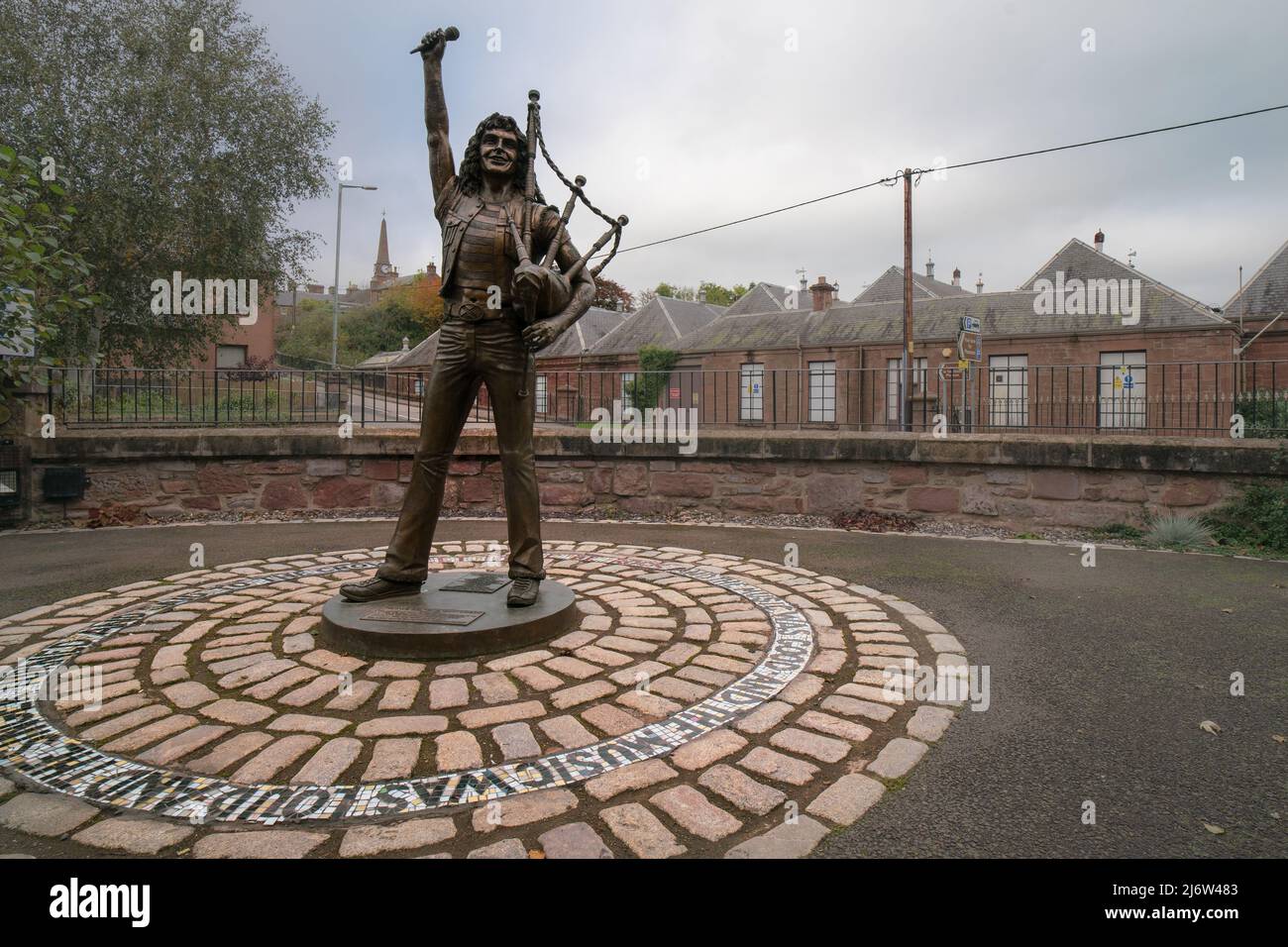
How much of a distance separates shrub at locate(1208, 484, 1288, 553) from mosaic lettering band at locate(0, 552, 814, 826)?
559 centimetres

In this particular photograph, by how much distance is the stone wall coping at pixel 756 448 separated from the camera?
669 centimetres

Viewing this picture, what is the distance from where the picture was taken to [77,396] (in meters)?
8.19

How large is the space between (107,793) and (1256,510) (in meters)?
8.20

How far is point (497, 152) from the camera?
3.90 meters

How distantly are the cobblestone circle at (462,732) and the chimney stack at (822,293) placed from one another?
2980cm

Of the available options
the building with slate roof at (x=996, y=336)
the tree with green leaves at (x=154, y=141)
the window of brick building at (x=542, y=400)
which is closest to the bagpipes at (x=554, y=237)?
the window of brick building at (x=542, y=400)

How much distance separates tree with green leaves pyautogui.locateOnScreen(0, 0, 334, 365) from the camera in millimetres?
16547

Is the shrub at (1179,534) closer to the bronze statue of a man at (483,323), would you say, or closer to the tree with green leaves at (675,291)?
the bronze statue of a man at (483,323)

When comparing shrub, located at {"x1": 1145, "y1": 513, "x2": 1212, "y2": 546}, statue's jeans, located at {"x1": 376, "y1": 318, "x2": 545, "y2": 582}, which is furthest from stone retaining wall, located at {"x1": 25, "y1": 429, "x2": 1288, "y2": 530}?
statue's jeans, located at {"x1": 376, "y1": 318, "x2": 545, "y2": 582}

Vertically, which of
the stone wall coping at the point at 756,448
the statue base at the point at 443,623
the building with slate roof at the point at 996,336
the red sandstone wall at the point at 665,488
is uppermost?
the building with slate roof at the point at 996,336

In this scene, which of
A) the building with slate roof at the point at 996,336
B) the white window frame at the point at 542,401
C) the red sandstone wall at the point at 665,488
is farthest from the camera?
the building with slate roof at the point at 996,336

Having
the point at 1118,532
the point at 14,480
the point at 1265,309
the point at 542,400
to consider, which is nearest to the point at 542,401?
the point at 542,400

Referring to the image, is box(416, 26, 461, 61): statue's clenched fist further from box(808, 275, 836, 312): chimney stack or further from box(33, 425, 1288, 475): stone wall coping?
box(808, 275, 836, 312): chimney stack
